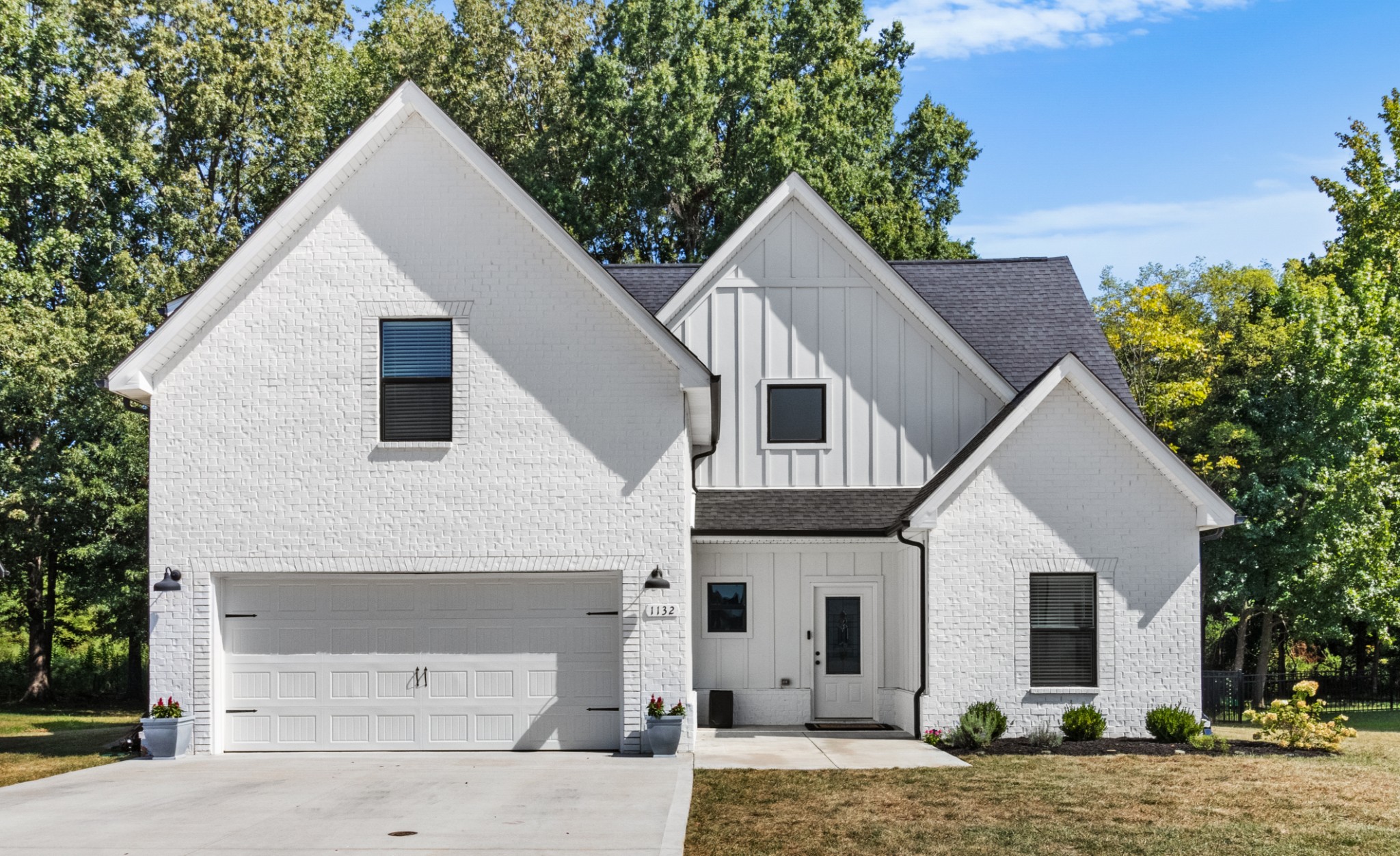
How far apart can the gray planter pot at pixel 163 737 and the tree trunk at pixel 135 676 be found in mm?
19923

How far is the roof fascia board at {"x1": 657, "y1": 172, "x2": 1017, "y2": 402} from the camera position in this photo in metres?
21.2

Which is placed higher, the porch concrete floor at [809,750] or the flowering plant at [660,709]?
the flowering plant at [660,709]

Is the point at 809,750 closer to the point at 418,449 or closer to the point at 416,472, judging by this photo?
the point at 416,472

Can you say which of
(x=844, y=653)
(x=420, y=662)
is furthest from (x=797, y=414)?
(x=420, y=662)

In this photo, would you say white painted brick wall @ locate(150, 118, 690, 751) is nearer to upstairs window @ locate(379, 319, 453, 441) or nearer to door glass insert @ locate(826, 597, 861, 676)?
upstairs window @ locate(379, 319, 453, 441)

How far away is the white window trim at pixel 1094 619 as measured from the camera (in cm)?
1773

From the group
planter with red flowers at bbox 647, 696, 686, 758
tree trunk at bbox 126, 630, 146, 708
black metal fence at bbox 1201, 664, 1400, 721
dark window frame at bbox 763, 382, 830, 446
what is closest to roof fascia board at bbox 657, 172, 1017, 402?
dark window frame at bbox 763, 382, 830, 446

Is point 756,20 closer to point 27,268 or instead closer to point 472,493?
point 27,268

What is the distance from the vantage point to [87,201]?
113 ft

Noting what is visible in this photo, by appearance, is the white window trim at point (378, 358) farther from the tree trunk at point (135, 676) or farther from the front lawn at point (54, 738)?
the tree trunk at point (135, 676)

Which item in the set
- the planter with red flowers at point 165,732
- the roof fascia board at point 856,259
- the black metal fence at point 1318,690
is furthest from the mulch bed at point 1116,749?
the planter with red flowers at point 165,732

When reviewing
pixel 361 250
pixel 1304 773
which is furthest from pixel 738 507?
pixel 1304 773

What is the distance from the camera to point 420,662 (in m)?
16.4

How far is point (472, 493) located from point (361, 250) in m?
3.49
